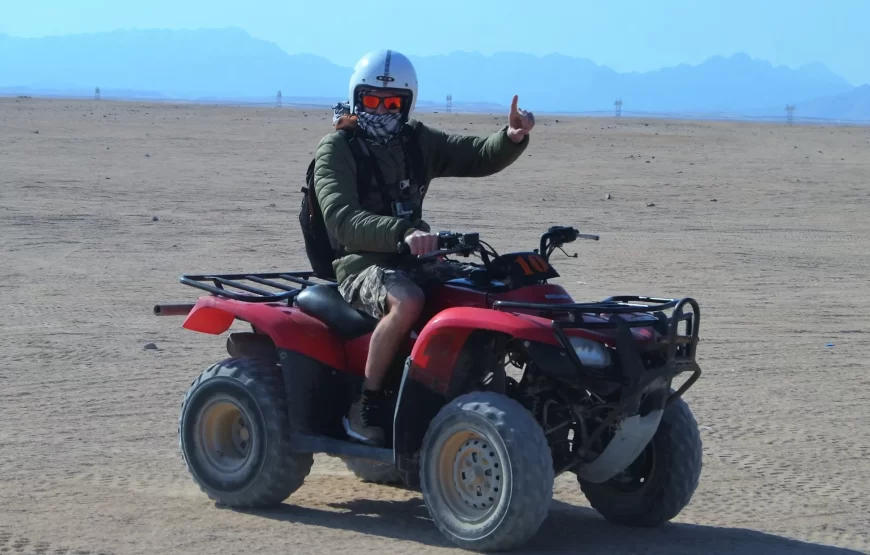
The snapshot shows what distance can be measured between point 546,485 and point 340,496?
1.73 metres

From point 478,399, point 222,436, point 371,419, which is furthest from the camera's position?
point 222,436

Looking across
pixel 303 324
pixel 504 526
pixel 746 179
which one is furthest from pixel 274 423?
pixel 746 179

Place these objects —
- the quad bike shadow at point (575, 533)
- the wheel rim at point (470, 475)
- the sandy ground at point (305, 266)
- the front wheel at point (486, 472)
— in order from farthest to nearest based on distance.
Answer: the sandy ground at point (305, 266) < the quad bike shadow at point (575, 533) < the wheel rim at point (470, 475) < the front wheel at point (486, 472)

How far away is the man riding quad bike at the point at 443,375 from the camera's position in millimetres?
5293

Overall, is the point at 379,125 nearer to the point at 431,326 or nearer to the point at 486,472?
the point at 431,326

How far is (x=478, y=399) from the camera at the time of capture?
5391mm

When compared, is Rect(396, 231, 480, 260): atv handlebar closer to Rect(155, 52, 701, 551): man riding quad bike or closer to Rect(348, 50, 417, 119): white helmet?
Rect(155, 52, 701, 551): man riding quad bike

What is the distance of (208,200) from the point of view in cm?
2059

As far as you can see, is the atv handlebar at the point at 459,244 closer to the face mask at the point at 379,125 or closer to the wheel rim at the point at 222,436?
the face mask at the point at 379,125

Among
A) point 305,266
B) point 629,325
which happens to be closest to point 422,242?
point 629,325

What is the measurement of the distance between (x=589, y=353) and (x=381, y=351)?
3.41ft

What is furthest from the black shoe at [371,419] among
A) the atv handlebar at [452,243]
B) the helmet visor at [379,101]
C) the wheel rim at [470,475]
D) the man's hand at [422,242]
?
the helmet visor at [379,101]

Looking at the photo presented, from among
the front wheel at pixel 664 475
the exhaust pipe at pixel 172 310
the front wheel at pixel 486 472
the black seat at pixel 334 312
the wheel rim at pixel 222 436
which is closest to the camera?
the front wheel at pixel 486 472

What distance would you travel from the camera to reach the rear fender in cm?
607
